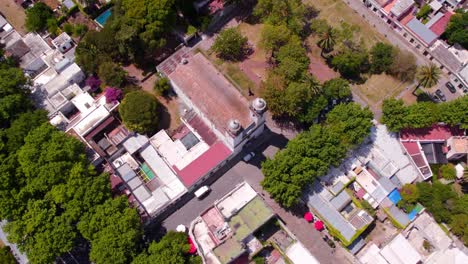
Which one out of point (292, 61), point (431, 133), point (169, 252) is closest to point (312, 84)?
point (292, 61)

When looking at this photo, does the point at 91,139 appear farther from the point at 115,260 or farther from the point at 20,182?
the point at 115,260

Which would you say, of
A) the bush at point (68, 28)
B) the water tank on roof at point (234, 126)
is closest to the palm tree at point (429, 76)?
the water tank on roof at point (234, 126)

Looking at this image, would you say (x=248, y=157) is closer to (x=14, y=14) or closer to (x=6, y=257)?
(x=6, y=257)

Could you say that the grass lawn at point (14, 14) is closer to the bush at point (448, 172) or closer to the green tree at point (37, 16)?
the green tree at point (37, 16)

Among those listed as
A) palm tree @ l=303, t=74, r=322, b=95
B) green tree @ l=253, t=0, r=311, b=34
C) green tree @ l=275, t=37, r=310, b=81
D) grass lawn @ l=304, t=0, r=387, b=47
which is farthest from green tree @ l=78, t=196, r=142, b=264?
grass lawn @ l=304, t=0, r=387, b=47

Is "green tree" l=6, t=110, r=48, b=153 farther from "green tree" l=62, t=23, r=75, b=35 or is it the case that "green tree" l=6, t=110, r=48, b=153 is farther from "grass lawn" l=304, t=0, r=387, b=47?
"grass lawn" l=304, t=0, r=387, b=47
